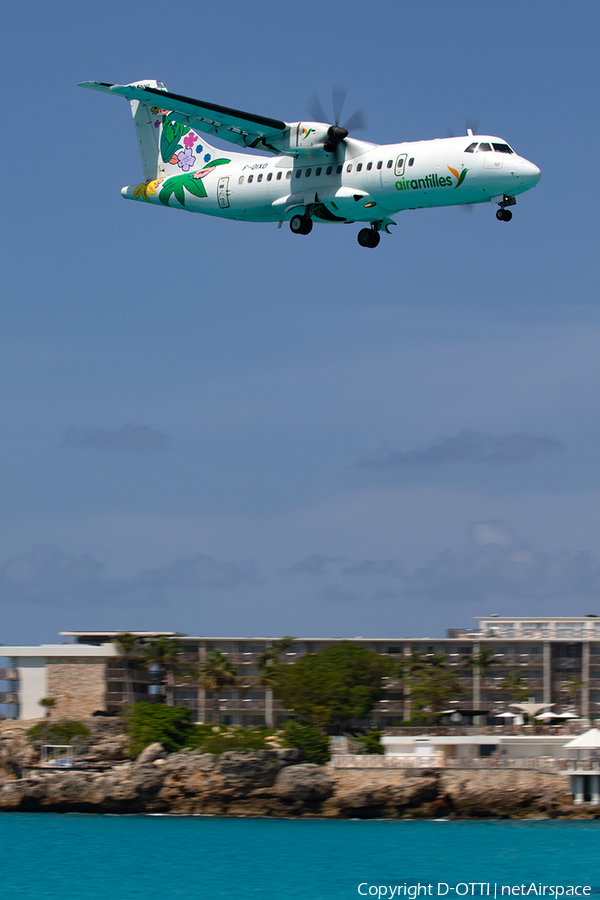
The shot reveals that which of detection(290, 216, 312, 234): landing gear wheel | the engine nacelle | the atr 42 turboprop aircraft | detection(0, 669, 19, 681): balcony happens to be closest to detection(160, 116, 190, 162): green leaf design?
the atr 42 turboprop aircraft

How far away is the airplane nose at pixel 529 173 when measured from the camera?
37500 millimetres

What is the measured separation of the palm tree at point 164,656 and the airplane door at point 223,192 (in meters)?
49.3

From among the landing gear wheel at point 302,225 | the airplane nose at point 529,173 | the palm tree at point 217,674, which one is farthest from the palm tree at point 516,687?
the airplane nose at point 529,173

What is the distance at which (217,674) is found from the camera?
86.2 m

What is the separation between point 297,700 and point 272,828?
42.9ft

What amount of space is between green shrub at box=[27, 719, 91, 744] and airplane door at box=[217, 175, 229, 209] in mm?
43825

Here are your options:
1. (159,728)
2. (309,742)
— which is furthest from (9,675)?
(309,742)

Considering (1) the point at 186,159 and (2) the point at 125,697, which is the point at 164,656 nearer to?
(2) the point at 125,697

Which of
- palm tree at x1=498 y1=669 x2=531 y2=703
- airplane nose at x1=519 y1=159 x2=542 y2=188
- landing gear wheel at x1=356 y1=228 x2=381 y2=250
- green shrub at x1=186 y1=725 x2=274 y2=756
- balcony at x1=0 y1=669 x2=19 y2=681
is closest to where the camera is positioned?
airplane nose at x1=519 y1=159 x2=542 y2=188

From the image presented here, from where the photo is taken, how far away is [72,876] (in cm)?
5406

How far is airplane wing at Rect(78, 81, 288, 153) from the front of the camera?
4081cm

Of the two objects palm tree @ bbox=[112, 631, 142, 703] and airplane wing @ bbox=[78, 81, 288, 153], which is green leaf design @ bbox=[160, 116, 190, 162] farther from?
palm tree @ bbox=[112, 631, 142, 703]

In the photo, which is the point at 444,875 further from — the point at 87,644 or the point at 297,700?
the point at 87,644

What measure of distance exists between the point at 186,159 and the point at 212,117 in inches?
253
